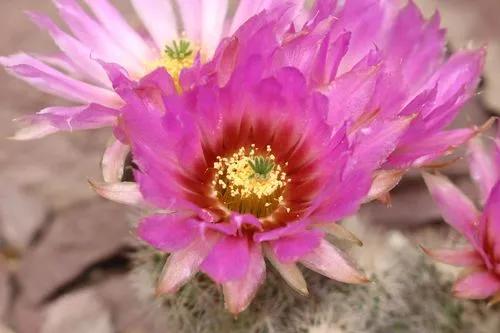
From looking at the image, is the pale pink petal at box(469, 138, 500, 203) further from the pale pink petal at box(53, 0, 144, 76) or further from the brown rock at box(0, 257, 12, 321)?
the brown rock at box(0, 257, 12, 321)

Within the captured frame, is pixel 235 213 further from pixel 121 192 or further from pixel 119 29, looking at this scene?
pixel 119 29

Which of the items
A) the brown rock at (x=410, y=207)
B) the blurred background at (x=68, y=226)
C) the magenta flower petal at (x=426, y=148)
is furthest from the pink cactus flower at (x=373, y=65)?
the brown rock at (x=410, y=207)

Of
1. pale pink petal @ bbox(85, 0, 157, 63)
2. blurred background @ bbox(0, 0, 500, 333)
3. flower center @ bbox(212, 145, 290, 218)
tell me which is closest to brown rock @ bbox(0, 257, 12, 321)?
blurred background @ bbox(0, 0, 500, 333)

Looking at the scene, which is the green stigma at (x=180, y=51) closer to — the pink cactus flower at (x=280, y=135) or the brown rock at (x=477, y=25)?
the pink cactus flower at (x=280, y=135)

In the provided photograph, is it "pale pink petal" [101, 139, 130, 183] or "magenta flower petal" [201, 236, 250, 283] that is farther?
"pale pink petal" [101, 139, 130, 183]

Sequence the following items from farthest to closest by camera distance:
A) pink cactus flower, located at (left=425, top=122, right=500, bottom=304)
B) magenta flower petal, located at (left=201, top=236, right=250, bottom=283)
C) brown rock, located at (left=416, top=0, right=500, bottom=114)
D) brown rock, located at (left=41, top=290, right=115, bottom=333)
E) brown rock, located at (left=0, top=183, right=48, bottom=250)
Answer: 1. brown rock, located at (left=416, top=0, right=500, bottom=114)
2. brown rock, located at (left=0, top=183, right=48, bottom=250)
3. brown rock, located at (left=41, top=290, right=115, bottom=333)
4. pink cactus flower, located at (left=425, top=122, right=500, bottom=304)
5. magenta flower petal, located at (left=201, top=236, right=250, bottom=283)

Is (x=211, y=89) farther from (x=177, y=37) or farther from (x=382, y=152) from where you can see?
(x=177, y=37)
